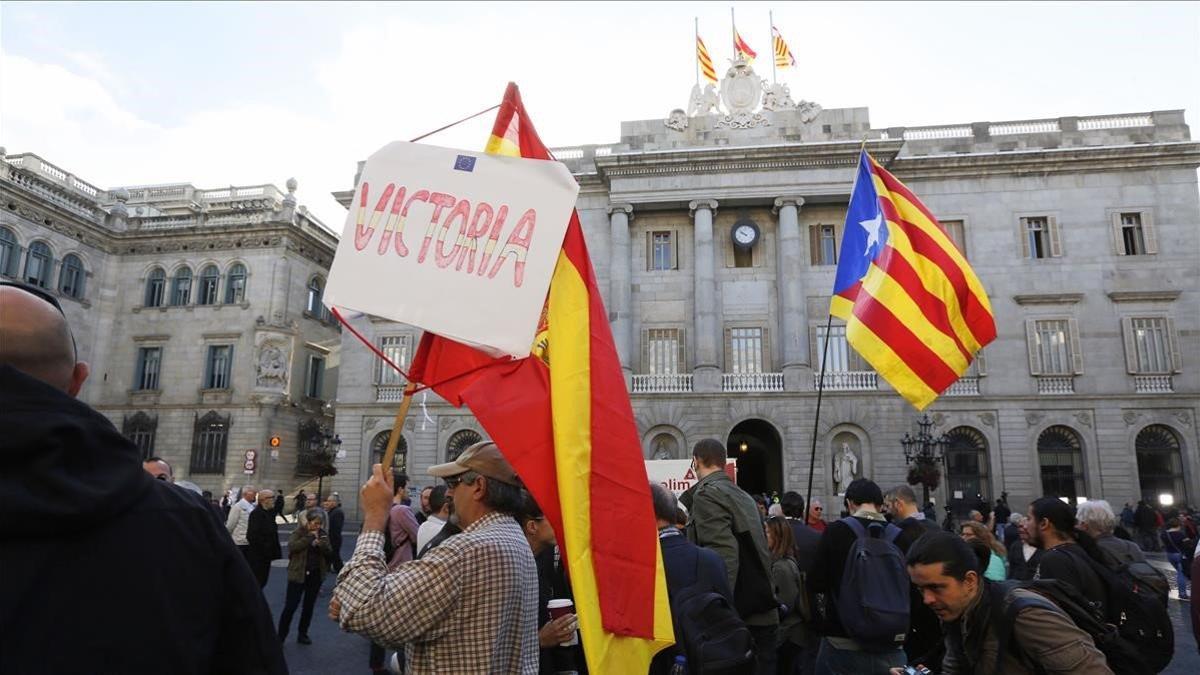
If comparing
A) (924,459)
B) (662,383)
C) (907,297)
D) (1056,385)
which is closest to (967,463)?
(1056,385)

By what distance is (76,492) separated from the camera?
1.41 metres

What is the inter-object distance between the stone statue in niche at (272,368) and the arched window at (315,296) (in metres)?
3.24

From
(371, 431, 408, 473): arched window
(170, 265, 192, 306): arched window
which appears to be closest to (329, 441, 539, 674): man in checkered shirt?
(371, 431, 408, 473): arched window

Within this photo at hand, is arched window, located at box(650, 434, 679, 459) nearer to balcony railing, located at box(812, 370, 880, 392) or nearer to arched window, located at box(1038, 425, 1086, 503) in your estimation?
balcony railing, located at box(812, 370, 880, 392)

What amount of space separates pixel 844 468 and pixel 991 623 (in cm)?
2411

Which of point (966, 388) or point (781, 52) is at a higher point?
point (781, 52)

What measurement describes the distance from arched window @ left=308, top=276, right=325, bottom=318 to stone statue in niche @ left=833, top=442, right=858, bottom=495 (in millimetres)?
24595

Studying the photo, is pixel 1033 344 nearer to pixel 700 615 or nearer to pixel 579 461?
pixel 700 615

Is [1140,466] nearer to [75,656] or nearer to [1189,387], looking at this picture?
[1189,387]

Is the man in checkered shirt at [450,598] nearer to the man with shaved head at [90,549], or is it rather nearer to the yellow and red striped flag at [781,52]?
the man with shaved head at [90,549]

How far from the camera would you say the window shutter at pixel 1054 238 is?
27297mm

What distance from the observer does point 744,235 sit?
94.0ft

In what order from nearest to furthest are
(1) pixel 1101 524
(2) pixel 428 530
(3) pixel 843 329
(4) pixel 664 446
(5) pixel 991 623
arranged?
1. (5) pixel 991 623
2. (1) pixel 1101 524
3. (2) pixel 428 530
4. (3) pixel 843 329
5. (4) pixel 664 446

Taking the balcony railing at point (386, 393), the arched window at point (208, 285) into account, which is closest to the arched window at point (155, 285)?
the arched window at point (208, 285)
